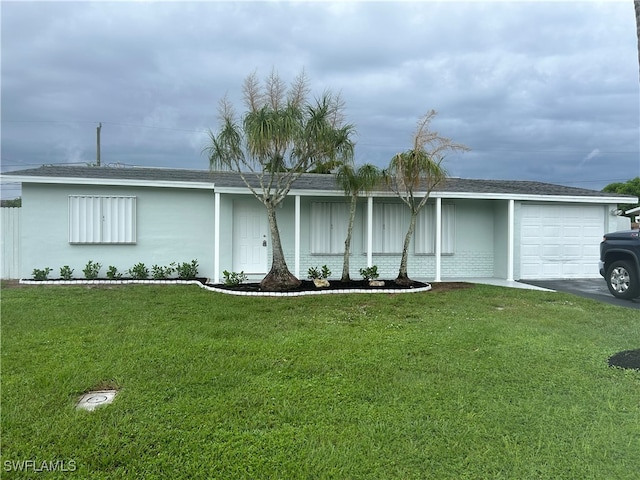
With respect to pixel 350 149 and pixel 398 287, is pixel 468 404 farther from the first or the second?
pixel 350 149

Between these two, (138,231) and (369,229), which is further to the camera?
(138,231)

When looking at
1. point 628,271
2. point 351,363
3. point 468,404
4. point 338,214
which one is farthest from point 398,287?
point 468,404

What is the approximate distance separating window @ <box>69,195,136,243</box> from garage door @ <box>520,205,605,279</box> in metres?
11.0

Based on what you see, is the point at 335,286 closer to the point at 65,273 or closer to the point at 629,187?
the point at 65,273

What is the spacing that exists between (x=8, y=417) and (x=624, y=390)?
5279mm

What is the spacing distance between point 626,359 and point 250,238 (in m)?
8.85

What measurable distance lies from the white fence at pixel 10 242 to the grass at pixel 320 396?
5095 millimetres

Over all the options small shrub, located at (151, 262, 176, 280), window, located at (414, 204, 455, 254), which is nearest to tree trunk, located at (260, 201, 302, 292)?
small shrub, located at (151, 262, 176, 280)

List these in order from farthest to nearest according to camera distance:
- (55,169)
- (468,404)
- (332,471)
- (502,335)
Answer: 1. (55,169)
2. (502,335)
3. (468,404)
4. (332,471)

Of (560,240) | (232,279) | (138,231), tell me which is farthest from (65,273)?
(560,240)

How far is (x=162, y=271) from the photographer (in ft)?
34.7

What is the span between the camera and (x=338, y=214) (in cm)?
1156

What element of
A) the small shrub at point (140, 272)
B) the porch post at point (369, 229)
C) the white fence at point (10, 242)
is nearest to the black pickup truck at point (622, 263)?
the porch post at point (369, 229)

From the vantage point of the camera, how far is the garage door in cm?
1180
